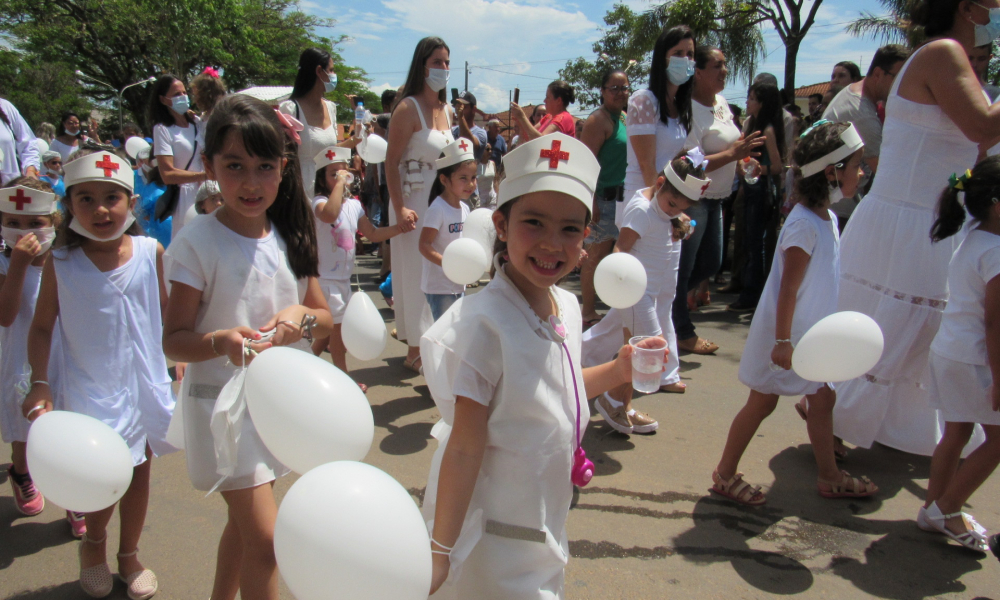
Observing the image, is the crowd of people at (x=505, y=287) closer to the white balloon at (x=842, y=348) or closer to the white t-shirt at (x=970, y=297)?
the white t-shirt at (x=970, y=297)

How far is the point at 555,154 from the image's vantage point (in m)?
1.54

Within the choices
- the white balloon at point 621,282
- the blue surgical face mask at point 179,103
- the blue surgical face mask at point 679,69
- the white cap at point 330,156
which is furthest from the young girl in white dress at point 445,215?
the blue surgical face mask at point 179,103

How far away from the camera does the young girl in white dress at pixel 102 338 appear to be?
2301mm

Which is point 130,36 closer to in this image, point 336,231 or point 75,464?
point 336,231

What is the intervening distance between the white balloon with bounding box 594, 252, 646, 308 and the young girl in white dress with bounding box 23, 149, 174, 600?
1875 millimetres

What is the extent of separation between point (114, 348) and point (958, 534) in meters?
3.54

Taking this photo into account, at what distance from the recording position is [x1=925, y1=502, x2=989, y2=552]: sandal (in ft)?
8.49

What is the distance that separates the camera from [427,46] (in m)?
4.22

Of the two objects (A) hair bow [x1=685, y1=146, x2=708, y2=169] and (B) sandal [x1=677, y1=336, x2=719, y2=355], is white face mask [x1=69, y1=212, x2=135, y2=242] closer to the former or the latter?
(A) hair bow [x1=685, y1=146, x2=708, y2=169]

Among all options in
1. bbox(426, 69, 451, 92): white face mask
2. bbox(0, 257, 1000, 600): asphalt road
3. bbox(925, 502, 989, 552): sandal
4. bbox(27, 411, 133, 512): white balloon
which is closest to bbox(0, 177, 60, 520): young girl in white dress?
bbox(0, 257, 1000, 600): asphalt road

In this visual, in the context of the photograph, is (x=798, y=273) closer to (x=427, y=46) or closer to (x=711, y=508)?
(x=711, y=508)

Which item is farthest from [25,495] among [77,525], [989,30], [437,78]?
[989,30]

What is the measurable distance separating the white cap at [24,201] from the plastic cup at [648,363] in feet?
8.80

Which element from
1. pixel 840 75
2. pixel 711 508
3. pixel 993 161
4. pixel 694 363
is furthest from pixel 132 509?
pixel 840 75
